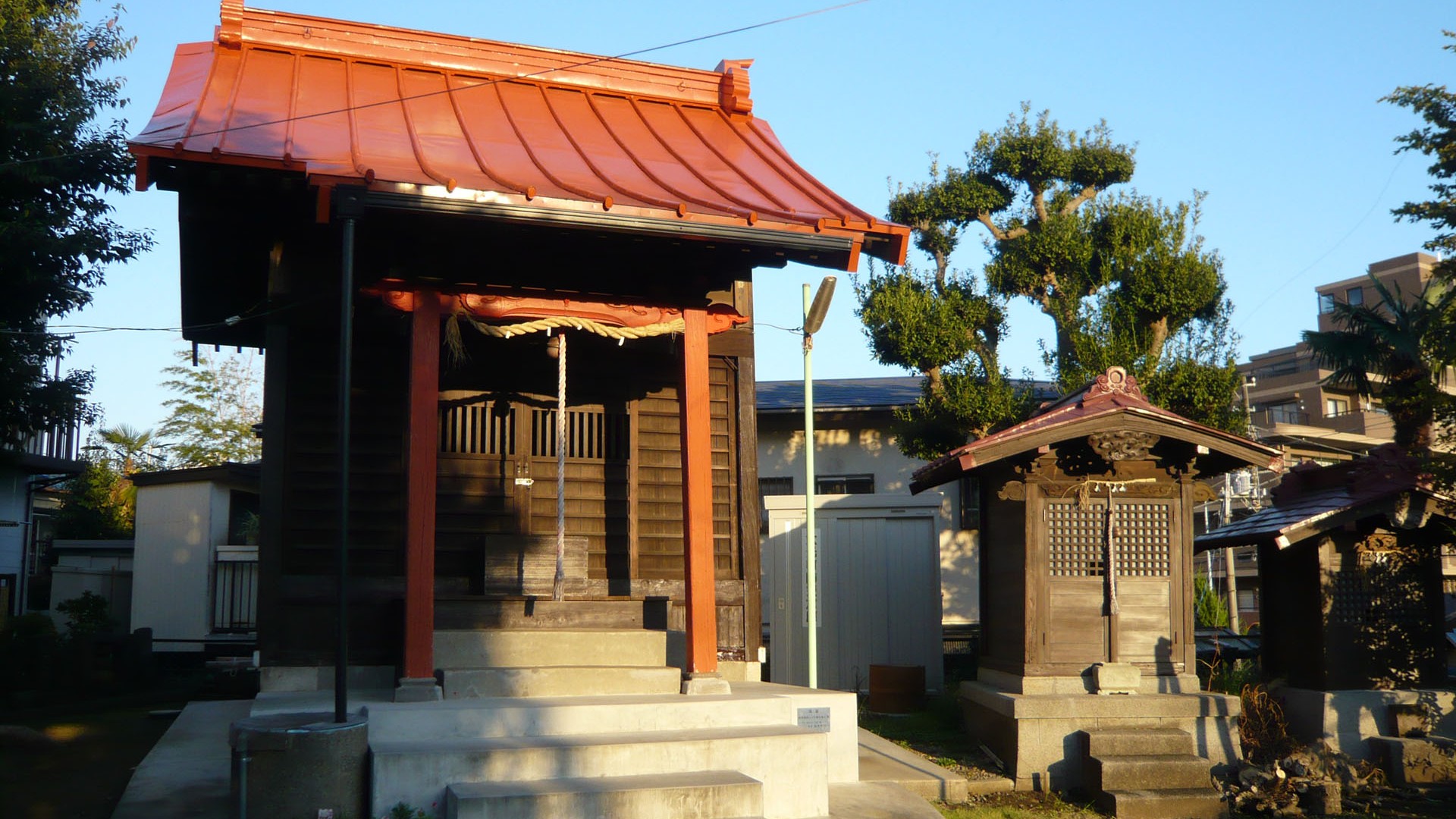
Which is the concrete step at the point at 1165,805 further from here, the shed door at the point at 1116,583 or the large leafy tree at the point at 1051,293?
the large leafy tree at the point at 1051,293

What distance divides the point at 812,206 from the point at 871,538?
21.0 feet

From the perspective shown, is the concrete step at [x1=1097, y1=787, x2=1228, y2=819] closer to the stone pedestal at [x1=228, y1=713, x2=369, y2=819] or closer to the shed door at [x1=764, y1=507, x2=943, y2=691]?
the shed door at [x1=764, y1=507, x2=943, y2=691]

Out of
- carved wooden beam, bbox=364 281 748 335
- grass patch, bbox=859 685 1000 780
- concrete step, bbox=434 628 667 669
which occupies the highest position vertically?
carved wooden beam, bbox=364 281 748 335

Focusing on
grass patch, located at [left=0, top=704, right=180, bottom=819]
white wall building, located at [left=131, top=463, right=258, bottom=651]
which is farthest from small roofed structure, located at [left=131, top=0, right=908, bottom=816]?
white wall building, located at [left=131, top=463, right=258, bottom=651]

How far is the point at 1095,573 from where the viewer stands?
36.8 feet

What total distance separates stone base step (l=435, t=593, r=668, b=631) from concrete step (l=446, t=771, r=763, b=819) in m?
2.49

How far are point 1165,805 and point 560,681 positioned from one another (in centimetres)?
510

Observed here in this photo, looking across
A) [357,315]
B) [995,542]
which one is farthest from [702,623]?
[995,542]

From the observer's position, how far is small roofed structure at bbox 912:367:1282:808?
10.6 m

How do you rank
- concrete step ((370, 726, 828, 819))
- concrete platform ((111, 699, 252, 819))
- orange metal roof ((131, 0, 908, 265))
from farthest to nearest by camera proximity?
orange metal roof ((131, 0, 908, 265)) → concrete step ((370, 726, 828, 819)) → concrete platform ((111, 699, 252, 819))

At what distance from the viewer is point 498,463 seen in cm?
1048

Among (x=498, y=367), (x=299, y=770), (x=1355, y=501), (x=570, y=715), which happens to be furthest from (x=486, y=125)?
(x=1355, y=501)

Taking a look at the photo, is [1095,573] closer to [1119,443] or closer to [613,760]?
[1119,443]

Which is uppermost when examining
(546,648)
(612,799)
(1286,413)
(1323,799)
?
(1286,413)
